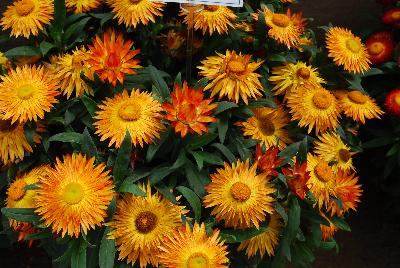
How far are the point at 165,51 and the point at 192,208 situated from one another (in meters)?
0.73

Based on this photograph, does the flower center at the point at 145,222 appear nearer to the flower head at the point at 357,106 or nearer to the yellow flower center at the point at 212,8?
the yellow flower center at the point at 212,8

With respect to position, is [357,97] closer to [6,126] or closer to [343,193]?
[343,193]

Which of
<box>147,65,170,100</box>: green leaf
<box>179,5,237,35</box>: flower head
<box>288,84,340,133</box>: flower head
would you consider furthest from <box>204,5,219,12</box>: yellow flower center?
<box>288,84,340,133</box>: flower head

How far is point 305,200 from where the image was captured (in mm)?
1672

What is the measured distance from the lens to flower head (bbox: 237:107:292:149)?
→ 183 centimetres

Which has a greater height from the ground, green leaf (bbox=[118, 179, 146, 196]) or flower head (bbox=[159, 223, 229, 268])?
green leaf (bbox=[118, 179, 146, 196])

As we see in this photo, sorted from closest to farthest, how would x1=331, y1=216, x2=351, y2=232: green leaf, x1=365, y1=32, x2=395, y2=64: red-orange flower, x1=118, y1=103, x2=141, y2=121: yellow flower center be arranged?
x1=118, y1=103, x2=141, y2=121: yellow flower center < x1=331, y1=216, x2=351, y2=232: green leaf < x1=365, y1=32, x2=395, y2=64: red-orange flower

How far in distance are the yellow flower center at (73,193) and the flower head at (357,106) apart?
3.75ft

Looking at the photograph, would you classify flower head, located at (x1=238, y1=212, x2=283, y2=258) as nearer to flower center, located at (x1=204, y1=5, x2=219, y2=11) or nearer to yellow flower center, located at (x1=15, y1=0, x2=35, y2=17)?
flower center, located at (x1=204, y1=5, x2=219, y2=11)

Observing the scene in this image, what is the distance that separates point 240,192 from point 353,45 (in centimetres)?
96

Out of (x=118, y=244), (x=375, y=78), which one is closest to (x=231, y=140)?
(x=118, y=244)

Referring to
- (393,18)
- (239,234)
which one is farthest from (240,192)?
(393,18)

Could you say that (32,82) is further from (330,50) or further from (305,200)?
(330,50)

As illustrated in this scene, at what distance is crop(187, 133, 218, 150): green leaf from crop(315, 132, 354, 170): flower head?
0.49 meters
